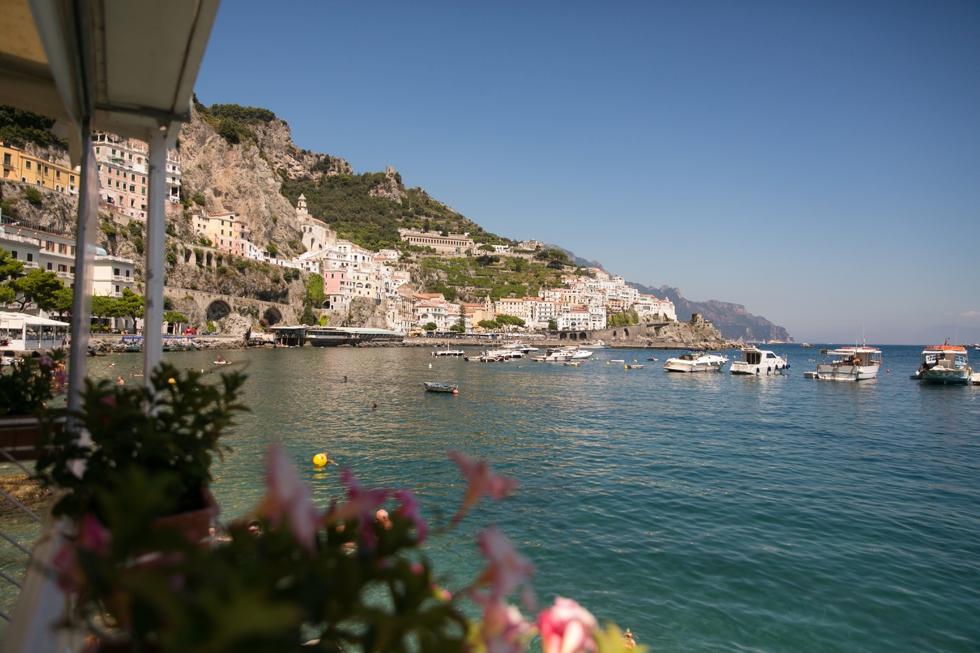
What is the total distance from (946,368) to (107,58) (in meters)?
51.4

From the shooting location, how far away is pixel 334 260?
271 feet

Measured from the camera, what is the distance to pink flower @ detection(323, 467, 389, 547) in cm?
95

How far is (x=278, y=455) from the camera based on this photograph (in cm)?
82

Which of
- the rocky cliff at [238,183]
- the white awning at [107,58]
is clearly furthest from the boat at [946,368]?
the rocky cliff at [238,183]

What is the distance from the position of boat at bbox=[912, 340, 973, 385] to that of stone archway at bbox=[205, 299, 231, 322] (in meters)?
66.8

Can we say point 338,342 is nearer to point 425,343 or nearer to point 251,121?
point 425,343

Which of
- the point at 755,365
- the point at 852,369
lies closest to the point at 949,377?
the point at 852,369

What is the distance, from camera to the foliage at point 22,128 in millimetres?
47688

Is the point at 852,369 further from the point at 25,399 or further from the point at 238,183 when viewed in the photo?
the point at 238,183

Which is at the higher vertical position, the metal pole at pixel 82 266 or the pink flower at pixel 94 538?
the metal pole at pixel 82 266

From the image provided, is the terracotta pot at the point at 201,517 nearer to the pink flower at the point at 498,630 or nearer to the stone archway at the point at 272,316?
the pink flower at the point at 498,630

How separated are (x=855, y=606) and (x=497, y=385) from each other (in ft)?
83.4

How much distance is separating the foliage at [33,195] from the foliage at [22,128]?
24.6ft

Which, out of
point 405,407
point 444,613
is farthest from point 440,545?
point 405,407
